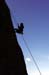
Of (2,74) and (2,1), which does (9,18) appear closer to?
(2,1)

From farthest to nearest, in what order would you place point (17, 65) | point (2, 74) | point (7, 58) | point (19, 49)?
point (19, 49) < point (17, 65) < point (7, 58) < point (2, 74)

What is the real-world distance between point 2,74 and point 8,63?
2951 mm

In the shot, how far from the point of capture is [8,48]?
138 ft

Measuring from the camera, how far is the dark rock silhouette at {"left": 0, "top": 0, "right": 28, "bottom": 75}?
4034 cm

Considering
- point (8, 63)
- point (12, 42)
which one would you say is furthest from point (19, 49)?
point (8, 63)

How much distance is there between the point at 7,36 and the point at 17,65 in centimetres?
569

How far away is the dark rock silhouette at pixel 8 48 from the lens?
132 ft

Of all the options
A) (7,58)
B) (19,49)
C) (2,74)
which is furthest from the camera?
(19,49)

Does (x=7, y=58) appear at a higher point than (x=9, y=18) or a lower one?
lower

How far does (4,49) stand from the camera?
4094 centimetres

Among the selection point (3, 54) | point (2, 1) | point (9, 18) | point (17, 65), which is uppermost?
point (2, 1)

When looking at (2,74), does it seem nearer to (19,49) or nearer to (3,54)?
(3,54)

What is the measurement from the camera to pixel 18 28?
45250mm

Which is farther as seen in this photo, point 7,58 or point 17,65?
point 17,65
